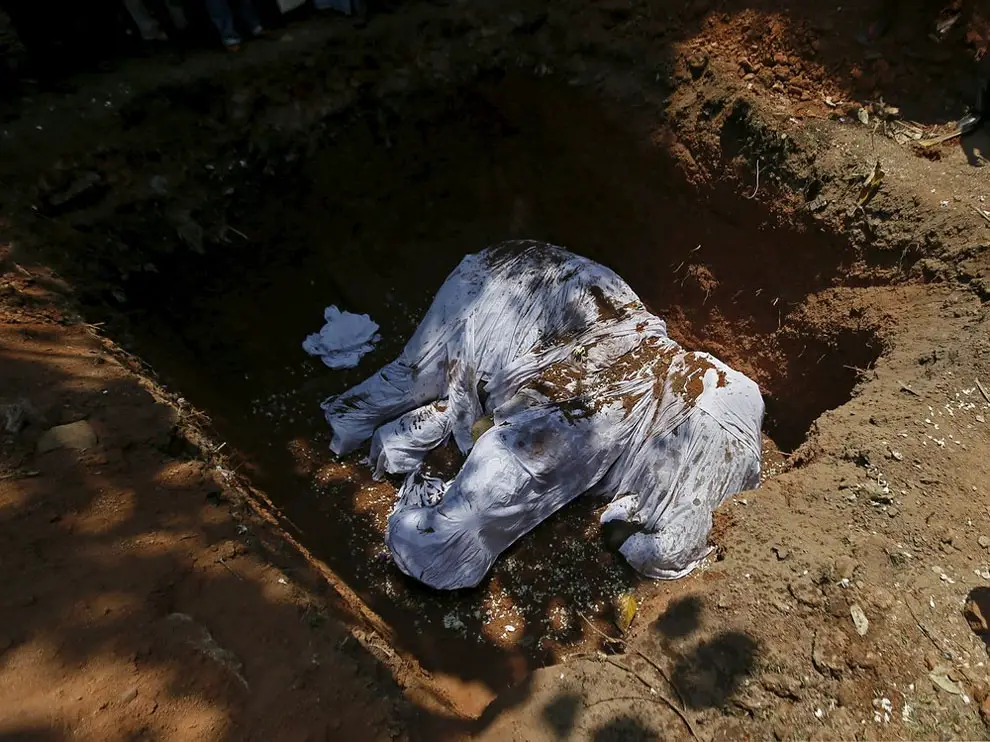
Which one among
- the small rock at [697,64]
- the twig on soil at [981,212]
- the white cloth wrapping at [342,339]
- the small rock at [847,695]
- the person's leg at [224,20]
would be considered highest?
the person's leg at [224,20]

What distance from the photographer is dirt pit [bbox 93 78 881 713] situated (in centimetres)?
342

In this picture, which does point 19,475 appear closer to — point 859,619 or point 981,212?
point 859,619

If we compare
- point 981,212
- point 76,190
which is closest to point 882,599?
point 981,212

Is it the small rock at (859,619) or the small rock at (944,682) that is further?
the small rock at (859,619)

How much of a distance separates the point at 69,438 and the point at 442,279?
2967 millimetres

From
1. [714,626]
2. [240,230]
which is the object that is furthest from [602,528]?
[240,230]

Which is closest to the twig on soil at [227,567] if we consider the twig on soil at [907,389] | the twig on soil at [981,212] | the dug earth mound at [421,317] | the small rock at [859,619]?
the dug earth mound at [421,317]

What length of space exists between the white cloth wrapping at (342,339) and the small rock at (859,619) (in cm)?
345

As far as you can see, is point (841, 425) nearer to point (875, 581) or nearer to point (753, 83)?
point (875, 581)

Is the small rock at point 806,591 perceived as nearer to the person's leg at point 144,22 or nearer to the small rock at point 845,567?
the small rock at point 845,567

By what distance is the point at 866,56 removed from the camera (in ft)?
12.6

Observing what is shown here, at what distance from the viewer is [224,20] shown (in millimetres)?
4062

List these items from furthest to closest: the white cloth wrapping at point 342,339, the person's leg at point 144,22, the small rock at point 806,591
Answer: the white cloth wrapping at point 342,339 < the person's leg at point 144,22 < the small rock at point 806,591

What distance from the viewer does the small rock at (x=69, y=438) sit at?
2398 millimetres
